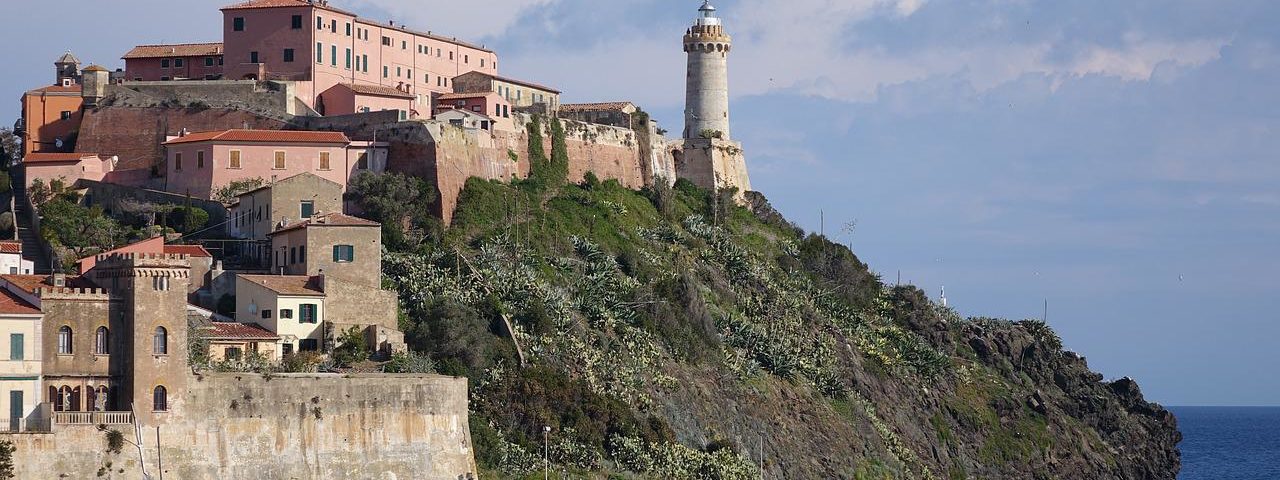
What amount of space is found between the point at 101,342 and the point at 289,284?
39.6ft

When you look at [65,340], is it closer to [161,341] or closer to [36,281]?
[161,341]

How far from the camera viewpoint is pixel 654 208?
93.2 meters

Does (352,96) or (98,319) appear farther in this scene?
(352,96)

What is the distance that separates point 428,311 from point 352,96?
18.3 m

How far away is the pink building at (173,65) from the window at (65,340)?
34013 millimetres

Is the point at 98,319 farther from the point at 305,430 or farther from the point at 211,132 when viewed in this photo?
the point at 211,132

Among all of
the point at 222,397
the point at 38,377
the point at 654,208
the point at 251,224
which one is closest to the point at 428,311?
the point at 251,224

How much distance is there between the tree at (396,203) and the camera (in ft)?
243

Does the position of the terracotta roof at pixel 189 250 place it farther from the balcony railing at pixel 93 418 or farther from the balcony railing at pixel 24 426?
the balcony railing at pixel 24 426

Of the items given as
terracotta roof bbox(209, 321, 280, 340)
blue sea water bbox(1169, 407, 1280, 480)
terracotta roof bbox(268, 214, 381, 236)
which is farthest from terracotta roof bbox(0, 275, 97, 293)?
blue sea water bbox(1169, 407, 1280, 480)

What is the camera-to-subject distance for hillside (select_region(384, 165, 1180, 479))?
66312 mm

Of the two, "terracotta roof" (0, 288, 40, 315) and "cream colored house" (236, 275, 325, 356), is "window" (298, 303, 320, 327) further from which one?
"terracotta roof" (0, 288, 40, 315)

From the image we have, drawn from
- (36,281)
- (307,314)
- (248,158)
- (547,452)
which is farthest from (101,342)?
(248,158)

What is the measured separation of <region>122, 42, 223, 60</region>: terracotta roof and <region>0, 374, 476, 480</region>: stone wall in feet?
100
